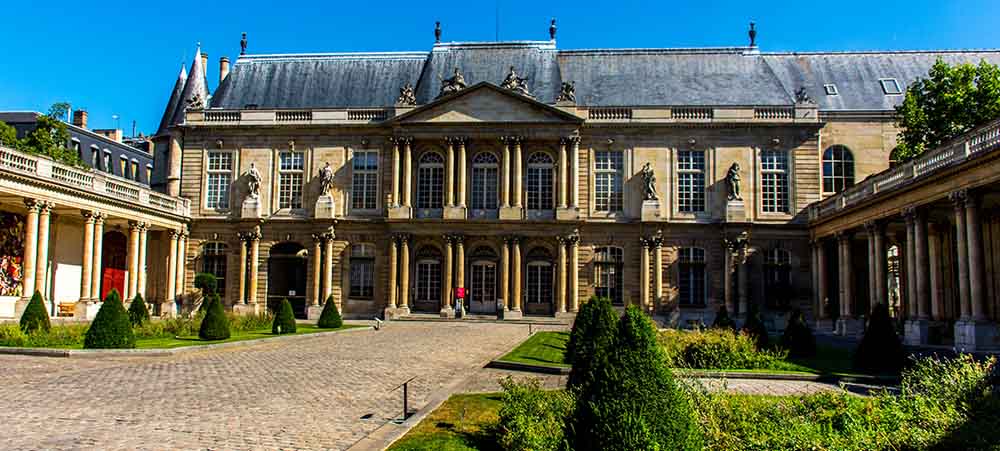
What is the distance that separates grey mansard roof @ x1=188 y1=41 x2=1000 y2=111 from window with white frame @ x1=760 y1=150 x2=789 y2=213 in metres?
3.18

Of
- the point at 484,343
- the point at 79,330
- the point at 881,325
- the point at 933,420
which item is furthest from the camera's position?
the point at 484,343

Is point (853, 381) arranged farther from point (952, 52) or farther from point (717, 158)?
point (952, 52)

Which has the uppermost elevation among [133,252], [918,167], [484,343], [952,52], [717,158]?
[952,52]

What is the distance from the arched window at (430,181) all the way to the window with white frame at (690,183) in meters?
12.0

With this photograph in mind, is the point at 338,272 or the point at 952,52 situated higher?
the point at 952,52

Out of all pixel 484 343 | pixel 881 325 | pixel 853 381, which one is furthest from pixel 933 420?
pixel 484 343

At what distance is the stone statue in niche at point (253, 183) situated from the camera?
3972 centimetres

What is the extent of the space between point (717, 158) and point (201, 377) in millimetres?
29823

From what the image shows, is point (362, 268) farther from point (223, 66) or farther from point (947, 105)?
point (947, 105)

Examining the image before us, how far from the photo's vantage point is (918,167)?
81.1ft

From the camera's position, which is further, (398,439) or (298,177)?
(298,177)

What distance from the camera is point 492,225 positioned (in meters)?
38.2

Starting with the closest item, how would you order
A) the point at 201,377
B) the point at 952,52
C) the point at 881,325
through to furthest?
the point at 201,377, the point at 881,325, the point at 952,52

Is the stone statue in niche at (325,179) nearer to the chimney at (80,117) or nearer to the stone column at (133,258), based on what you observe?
the stone column at (133,258)
